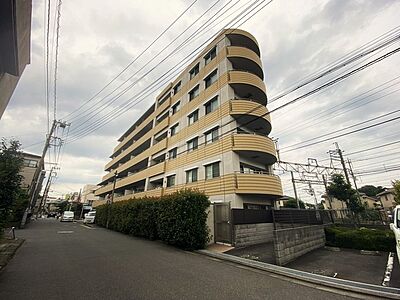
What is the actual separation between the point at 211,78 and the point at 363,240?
54.2 feet

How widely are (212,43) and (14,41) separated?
1869 cm

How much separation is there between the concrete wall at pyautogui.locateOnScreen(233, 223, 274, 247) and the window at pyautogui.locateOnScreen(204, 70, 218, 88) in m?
13.0

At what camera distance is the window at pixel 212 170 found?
15313 mm

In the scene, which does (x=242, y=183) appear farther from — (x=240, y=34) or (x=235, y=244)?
(x=240, y=34)

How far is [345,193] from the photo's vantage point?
20469 mm

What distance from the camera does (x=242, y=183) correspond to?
13.3 metres

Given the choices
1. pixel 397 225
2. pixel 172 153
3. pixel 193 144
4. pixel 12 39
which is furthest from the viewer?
pixel 172 153

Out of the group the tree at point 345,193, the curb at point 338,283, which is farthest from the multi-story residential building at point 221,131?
the tree at point 345,193

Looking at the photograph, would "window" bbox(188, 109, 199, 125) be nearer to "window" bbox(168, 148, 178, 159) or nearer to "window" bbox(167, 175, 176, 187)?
"window" bbox(168, 148, 178, 159)

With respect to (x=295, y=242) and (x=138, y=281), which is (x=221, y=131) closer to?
(x=295, y=242)

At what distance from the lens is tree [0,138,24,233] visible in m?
6.81

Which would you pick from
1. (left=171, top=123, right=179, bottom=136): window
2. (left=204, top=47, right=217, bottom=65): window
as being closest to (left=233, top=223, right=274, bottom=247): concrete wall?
(left=171, top=123, right=179, bottom=136): window

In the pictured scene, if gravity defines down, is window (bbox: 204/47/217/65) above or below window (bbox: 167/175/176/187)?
above

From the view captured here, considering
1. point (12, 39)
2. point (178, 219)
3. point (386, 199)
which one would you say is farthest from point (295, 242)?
point (386, 199)
